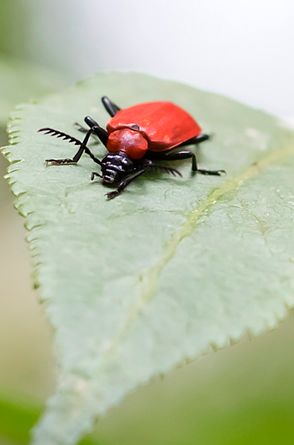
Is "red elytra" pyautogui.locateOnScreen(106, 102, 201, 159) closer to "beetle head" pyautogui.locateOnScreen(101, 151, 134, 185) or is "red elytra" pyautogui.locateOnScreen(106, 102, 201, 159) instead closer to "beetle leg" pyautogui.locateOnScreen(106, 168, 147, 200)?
"beetle head" pyautogui.locateOnScreen(101, 151, 134, 185)

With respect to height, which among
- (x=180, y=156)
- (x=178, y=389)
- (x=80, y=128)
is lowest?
(x=178, y=389)

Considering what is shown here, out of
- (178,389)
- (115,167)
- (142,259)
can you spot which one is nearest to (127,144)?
(115,167)

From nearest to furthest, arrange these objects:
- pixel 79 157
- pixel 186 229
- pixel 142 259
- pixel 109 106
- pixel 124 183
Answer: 1. pixel 142 259
2. pixel 186 229
3. pixel 124 183
4. pixel 79 157
5. pixel 109 106

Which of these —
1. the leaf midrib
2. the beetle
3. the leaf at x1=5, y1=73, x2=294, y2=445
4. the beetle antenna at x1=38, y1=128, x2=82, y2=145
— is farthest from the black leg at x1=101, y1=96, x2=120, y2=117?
the leaf midrib

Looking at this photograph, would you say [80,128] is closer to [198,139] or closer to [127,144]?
[127,144]

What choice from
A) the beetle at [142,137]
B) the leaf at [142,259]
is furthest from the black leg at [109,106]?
the leaf at [142,259]
